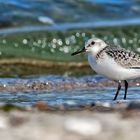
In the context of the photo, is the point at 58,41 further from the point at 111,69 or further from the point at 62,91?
the point at 111,69

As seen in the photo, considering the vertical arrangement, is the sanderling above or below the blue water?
below

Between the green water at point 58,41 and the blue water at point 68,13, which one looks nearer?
the green water at point 58,41

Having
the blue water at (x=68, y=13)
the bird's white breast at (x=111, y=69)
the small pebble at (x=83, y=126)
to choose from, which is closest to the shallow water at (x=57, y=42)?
the blue water at (x=68, y=13)

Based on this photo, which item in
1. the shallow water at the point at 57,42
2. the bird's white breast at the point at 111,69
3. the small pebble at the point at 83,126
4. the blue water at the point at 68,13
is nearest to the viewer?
the small pebble at the point at 83,126

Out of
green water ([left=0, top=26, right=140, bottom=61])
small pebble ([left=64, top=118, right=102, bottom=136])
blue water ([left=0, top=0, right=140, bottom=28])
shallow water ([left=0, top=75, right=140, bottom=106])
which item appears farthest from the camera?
blue water ([left=0, top=0, right=140, bottom=28])

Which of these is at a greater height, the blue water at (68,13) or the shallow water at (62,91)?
the blue water at (68,13)

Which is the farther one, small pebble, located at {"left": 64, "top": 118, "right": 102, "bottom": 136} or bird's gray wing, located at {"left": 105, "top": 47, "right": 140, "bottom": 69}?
bird's gray wing, located at {"left": 105, "top": 47, "right": 140, "bottom": 69}

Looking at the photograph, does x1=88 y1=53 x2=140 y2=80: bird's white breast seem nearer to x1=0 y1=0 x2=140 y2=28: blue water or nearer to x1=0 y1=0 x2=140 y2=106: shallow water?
x1=0 y1=0 x2=140 y2=106: shallow water

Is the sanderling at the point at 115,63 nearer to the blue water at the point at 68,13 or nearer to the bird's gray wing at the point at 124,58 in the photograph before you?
the bird's gray wing at the point at 124,58

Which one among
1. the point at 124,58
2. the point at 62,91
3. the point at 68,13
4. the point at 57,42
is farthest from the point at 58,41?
the point at 124,58

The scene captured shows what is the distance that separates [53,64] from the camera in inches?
567

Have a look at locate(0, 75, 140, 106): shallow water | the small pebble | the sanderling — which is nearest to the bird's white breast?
the sanderling

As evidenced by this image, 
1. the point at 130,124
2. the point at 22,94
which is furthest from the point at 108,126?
the point at 22,94

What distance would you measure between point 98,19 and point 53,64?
4.77 metres
